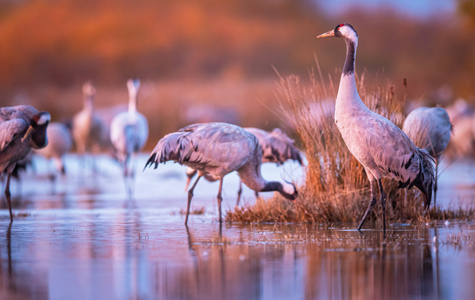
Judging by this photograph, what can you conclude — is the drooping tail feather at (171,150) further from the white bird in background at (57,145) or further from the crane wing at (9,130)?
the white bird in background at (57,145)

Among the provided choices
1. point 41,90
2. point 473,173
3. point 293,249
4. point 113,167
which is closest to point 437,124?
point 293,249

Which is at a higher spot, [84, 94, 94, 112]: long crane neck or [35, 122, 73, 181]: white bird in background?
[84, 94, 94, 112]: long crane neck

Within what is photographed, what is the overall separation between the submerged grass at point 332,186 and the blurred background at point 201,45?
3115 cm

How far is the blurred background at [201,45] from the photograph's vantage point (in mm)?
46438

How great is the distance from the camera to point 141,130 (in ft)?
70.0

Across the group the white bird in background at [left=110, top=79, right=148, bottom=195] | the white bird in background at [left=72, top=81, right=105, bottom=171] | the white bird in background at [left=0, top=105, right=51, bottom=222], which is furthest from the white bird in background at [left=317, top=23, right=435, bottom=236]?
the white bird in background at [left=72, top=81, right=105, bottom=171]

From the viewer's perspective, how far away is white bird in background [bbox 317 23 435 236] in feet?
30.6

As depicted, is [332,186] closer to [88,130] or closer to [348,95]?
[348,95]

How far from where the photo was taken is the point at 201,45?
5066 centimetres

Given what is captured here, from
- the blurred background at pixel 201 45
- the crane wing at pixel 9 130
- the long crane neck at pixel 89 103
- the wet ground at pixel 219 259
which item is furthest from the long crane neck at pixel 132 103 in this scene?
the blurred background at pixel 201 45

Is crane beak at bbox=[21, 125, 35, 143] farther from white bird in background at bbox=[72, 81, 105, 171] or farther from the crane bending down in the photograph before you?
white bird in background at bbox=[72, 81, 105, 171]

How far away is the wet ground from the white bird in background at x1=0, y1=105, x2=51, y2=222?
0.85 meters

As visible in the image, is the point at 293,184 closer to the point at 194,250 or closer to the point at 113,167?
the point at 194,250

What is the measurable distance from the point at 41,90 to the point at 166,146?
1511 inches
